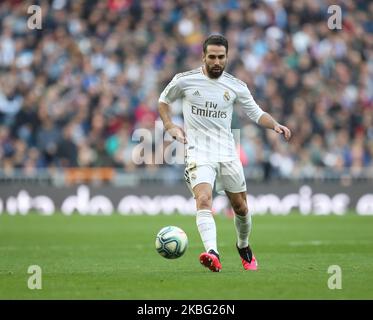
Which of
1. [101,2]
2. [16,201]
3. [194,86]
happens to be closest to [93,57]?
[101,2]

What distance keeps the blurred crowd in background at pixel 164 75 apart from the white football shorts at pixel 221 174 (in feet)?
42.9

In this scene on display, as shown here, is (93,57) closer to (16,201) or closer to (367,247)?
(16,201)

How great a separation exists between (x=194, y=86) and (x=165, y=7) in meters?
18.5

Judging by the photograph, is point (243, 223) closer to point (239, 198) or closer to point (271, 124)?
point (239, 198)

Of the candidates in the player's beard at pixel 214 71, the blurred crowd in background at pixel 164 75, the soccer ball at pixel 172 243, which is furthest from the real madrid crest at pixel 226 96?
the blurred crowd in background at pixel 164 75

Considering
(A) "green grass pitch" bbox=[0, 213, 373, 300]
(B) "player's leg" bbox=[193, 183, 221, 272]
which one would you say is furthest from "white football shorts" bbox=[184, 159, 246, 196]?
(A) "green grass pitch" bbox=[0, 213, 373, 300]

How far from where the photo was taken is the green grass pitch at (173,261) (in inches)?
347

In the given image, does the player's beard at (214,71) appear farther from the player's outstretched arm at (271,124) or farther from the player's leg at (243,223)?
the player's leg at (243,223)

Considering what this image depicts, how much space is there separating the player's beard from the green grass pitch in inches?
85.3

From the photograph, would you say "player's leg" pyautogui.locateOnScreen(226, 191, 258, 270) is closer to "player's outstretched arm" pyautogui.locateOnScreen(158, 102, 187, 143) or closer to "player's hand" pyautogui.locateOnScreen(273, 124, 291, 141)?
"player's hand" pyautogui.locateOnScreen(273, 124, 291, 141)

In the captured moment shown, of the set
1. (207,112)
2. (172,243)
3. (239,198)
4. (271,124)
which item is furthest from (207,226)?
(271,124)

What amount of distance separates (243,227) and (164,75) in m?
15.9

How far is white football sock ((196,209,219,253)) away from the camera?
10.3m
